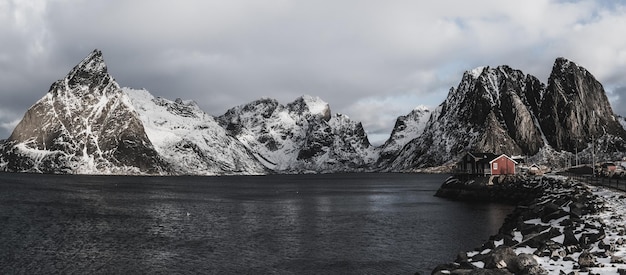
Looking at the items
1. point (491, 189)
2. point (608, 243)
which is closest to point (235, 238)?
point (608, 243)

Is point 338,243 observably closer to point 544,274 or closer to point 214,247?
point 214,247

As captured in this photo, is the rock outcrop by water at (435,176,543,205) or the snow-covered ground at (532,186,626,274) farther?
the rock outcrop by water at (435,176,543,205)

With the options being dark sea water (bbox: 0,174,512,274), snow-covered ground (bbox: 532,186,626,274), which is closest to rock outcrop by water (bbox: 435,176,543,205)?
dark sea water (bbox: 0,174,512,274)

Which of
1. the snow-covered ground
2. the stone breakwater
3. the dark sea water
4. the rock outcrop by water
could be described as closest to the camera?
the snow-covered ground

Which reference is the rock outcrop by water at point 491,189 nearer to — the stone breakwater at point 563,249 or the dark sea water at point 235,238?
the dark sea water at point 235,238

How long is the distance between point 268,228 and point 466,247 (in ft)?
92.3

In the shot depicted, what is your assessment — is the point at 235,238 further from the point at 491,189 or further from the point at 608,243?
the point at 491,189

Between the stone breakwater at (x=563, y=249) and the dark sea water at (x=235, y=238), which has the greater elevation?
the stone breakwater at (x=563, y=249)

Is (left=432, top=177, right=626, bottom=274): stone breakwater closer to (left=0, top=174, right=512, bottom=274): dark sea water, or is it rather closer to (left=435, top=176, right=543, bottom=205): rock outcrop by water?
(left=0, top=174, right=512, bottom=274): dark sea water

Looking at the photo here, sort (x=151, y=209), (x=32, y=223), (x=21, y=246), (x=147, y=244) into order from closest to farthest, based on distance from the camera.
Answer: (x=21, y=246) < (x=147, y=244) < (x=32, y=223) < (x=151, y=209)

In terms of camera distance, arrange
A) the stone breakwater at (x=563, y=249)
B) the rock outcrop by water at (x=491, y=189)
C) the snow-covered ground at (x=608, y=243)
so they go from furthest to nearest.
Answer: the rock outcrop by water at (x=491, y=189), the stone breakwater at (x=563, y=249), the snow-covered ground at (x=608, y=243)

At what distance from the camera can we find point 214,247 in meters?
53.3

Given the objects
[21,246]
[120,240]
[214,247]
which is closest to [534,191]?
[214,247]

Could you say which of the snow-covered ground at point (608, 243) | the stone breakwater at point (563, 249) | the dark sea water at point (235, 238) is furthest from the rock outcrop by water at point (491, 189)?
the stone breakwater at point (563, 249)
